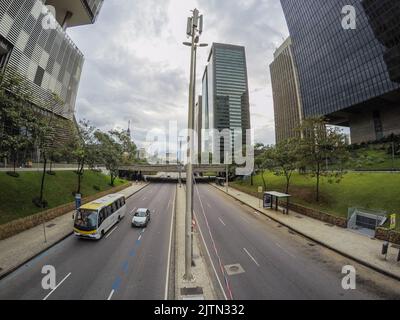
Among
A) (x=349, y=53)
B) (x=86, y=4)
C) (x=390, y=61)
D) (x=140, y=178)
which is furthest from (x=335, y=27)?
(x=140, y=178)

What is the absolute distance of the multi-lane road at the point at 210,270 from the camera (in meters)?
9.90

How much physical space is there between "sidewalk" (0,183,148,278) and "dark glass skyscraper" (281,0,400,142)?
7459 cm

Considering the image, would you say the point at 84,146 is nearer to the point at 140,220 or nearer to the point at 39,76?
the point at 140,220

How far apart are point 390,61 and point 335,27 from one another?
857 inches

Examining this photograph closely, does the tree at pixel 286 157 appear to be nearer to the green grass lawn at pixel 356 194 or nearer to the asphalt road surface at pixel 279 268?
the green grass lawn at pixel 356 194

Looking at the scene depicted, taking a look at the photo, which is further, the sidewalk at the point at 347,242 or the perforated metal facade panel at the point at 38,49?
the perforated metal facade panel at the point at 38,49

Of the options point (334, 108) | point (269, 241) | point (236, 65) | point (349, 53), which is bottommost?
point (269, 241)

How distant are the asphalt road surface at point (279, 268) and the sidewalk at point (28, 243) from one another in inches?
465

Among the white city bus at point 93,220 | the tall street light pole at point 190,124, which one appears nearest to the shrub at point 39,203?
the white city bus at point 93,220

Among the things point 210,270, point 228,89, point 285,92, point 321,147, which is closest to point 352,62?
point 321,147

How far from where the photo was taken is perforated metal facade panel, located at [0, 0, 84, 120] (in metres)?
35.9

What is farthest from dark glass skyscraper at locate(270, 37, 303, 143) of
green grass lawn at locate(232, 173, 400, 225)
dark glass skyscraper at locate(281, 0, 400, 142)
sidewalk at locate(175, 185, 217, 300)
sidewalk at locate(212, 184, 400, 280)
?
sidewalk at locate(175, 185, 217, 300)

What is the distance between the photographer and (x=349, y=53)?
61.7 metres
